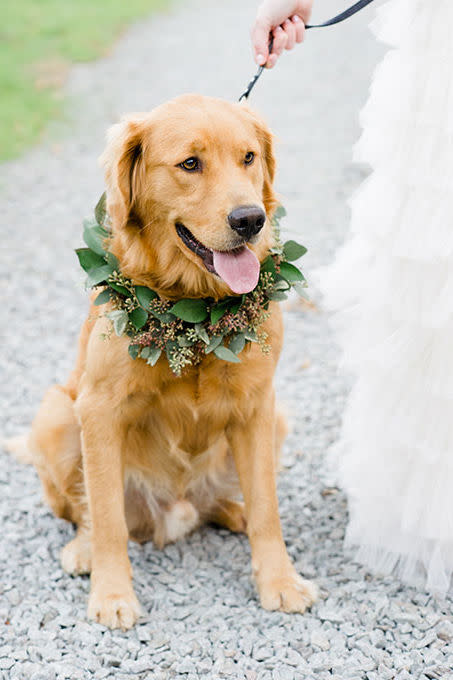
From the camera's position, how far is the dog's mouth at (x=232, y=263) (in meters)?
2.67

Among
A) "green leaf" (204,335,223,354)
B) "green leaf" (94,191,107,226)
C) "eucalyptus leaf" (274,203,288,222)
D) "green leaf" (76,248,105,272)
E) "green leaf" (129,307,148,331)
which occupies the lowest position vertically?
"green leaf" (204,335,223,354)

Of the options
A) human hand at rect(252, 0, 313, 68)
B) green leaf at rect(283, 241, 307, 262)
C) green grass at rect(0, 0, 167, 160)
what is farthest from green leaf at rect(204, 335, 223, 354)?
green grass at rect(0, 0, 167, 160)

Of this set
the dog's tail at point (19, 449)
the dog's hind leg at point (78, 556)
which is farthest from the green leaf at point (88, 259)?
the dog's tail at point (19, 449)

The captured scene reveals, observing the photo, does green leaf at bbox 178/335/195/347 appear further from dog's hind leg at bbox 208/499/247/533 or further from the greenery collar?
dog's hind leg at bbox 208/499/247/533

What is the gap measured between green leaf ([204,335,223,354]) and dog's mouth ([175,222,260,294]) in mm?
218

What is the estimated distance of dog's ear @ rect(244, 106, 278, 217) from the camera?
2.96 m

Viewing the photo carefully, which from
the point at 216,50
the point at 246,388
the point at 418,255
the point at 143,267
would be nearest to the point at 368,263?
the point at 418,255

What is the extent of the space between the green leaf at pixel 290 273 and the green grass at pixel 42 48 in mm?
6682

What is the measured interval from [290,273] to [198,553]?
48.5 inches

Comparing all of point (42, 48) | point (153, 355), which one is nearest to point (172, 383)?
point (153, 355)

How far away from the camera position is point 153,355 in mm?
2756

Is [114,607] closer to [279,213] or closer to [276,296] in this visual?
[276,296]

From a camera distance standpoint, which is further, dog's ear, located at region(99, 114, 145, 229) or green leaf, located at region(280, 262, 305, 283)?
green leaf, located at region(280, 262, 305, 283)

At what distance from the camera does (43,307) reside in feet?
19.0
